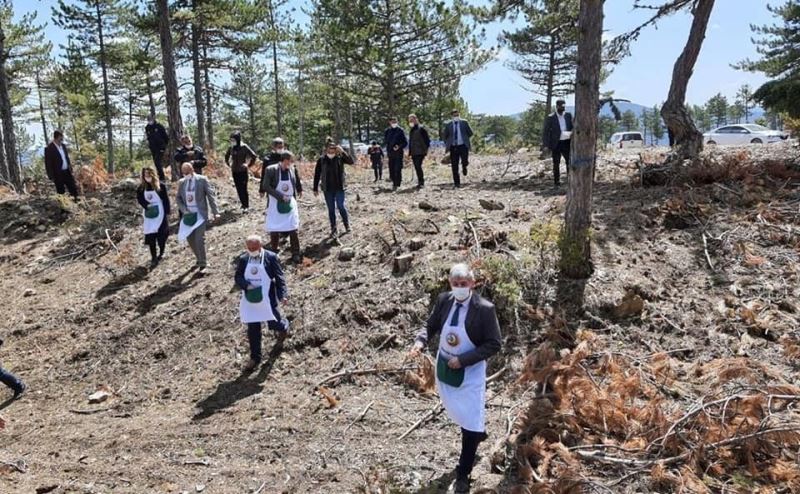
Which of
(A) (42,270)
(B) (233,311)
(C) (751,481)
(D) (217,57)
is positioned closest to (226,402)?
(B) (233,311)

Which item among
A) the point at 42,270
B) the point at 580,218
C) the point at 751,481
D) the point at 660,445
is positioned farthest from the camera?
the point at 42,270

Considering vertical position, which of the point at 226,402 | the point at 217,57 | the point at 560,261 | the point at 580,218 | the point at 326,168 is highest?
the point at 217,57

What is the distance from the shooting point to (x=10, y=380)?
A: 694 centimetres

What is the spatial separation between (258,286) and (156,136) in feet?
30.7

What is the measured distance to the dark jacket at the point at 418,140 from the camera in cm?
1291

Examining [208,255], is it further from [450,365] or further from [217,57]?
[217,57]

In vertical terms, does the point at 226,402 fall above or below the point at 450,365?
below

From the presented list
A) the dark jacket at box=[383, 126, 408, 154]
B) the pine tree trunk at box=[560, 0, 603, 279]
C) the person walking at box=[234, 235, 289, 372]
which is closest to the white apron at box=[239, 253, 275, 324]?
the person walking at box=[234, 235, 289, 372]

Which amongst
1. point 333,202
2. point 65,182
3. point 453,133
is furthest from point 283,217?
point 65,182

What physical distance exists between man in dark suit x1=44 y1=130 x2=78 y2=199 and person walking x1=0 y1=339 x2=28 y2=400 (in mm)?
6851

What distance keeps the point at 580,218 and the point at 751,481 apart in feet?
11.8

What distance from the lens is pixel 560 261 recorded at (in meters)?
7.26

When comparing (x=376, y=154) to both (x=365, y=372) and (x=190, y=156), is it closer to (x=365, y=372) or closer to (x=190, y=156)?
(x=190, y=156)

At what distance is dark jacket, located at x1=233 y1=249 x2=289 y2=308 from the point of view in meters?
6.67
